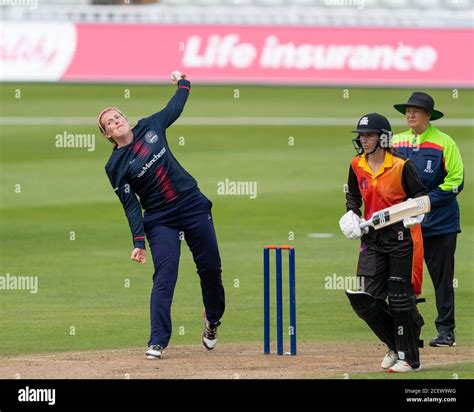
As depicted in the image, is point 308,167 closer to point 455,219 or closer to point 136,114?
point 136,114

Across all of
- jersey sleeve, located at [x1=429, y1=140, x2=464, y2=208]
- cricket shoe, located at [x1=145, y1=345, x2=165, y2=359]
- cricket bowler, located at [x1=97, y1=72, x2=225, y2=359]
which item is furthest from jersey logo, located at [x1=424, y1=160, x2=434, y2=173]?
cricket shoe, located at [x1=145, y1=345, x2=165, y2=359]

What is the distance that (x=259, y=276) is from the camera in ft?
56.3

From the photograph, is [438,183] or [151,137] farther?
[438,183]

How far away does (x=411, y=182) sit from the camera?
36.1 feet

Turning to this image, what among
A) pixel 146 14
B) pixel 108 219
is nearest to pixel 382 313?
pixel 108 219

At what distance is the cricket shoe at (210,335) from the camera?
12398 millimetres

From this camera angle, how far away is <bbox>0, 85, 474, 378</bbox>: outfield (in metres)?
14.2

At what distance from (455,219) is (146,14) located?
30.2m
